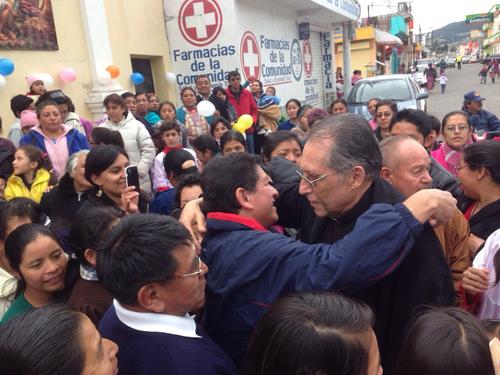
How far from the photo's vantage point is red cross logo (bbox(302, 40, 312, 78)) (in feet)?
43.1

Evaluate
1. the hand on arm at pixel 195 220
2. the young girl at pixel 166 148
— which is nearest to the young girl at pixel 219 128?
the young girl at pixel 166 148

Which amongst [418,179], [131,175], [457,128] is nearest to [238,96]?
[457,128]

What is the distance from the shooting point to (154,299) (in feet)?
4.12

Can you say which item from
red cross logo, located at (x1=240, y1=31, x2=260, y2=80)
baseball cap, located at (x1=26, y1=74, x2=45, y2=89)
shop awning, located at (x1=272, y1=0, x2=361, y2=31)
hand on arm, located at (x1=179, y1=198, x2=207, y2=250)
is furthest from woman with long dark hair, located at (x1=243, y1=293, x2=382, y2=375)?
shop awning, located at (x1=272, y1=0, x2=361, y2=31)

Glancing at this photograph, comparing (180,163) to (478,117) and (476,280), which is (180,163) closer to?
(476,280)

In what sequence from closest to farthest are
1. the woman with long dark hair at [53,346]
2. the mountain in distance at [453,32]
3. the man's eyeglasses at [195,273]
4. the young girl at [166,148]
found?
the woman with long dark hair at [53,346], the man's eyeglasses at [195,273], the young girl at [166,148], the mountain in distance at [453,32]

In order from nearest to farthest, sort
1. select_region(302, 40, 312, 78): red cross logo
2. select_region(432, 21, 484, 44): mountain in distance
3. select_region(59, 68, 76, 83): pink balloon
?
select_region(59, 68, 76, 83): pink balloon → select_region(302, 40, 312, 78): red cross logo → select_region(432, 21, 484, 44): mountain in distance

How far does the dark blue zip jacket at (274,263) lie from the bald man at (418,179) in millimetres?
835

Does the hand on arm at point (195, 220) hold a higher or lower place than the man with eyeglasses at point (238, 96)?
lower

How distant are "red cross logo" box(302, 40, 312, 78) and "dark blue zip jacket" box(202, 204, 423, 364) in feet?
40.3

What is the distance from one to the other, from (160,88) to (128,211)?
6.04 metres

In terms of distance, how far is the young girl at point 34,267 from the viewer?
1976 millimetres

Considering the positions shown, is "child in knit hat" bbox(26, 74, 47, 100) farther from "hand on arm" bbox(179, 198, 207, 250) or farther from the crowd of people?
"hand on arm" bbox(179, 198, 207, 250)

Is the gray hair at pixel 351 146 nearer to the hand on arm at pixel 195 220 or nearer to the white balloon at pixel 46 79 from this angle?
the hand on arm at pixel 195 220
